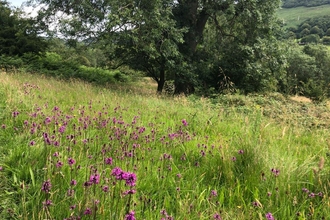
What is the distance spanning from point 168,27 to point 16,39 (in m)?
10.5

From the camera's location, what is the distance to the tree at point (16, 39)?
1563cm

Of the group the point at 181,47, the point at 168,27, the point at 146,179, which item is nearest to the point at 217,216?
the point at 146,179

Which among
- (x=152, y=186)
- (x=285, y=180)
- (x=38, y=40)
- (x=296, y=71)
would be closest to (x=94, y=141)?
(x=152, y=186)

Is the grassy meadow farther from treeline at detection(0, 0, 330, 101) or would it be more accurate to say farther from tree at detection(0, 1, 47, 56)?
tree at detection(0, 1, 47, 56)

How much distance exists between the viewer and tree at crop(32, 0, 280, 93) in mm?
10547

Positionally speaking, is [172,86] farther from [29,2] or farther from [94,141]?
[94,141]

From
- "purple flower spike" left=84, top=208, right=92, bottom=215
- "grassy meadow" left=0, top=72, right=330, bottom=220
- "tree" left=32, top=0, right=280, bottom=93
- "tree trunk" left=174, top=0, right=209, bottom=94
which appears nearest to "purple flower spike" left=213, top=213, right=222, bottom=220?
"grassy meadow" left=0, top=72, right=330, bottom=220

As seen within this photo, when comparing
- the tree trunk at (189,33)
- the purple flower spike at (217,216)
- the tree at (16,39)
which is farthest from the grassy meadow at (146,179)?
the tree at (16,39)

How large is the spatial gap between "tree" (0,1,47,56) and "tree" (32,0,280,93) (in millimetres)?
3733

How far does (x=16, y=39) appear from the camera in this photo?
53.1 feet

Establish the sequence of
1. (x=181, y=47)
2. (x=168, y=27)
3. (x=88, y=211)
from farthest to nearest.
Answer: (x=181, y=47) → (x=168, y=27) → (x=88, y=211)

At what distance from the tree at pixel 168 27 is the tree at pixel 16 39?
147 inches

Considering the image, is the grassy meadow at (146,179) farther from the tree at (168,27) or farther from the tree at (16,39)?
the tree at (16,39)

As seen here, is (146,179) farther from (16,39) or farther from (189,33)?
(16,39)
